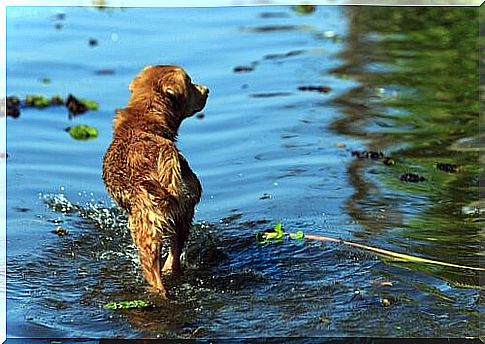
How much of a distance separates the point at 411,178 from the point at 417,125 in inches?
49.5

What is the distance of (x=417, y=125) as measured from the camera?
8680 millimetres

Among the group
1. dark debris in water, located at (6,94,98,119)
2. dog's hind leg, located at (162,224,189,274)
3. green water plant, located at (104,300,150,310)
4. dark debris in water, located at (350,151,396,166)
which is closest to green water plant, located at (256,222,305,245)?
dog's hind leg, located at (162,224,189,274)

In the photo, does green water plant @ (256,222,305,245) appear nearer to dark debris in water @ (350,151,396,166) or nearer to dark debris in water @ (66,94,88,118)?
dark debris in water @ (350,151,396,166)

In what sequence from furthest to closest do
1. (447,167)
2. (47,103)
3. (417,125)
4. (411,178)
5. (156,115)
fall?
(47,103), (417,125), (447,167), (411,178), (156,115)

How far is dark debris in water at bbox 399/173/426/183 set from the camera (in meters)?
7.49

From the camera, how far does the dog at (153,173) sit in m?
5.54

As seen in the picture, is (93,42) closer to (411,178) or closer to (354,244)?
(411,178)

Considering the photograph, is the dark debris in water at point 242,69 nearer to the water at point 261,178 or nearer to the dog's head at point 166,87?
the water at point 261,178

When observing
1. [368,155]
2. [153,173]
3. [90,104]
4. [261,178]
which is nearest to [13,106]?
[90,104]

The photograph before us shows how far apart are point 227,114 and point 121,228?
2411mm

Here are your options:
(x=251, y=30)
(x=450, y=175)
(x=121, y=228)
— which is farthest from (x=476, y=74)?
(x=121, y=228)

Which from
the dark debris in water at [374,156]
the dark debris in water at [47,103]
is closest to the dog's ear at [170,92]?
the dark debris in water at [374,156]

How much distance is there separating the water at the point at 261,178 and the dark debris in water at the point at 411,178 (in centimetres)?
9

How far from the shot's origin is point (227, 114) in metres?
9.07
